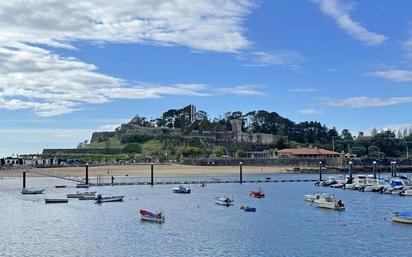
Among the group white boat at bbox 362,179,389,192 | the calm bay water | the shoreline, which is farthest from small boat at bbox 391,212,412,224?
the shoreline

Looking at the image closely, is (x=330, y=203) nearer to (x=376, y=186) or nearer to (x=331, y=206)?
(x=331, y=206)

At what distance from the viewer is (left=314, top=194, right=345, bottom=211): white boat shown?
237 feet

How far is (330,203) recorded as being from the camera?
73.1 metres

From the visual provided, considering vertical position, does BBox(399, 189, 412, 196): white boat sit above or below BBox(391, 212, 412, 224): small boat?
above

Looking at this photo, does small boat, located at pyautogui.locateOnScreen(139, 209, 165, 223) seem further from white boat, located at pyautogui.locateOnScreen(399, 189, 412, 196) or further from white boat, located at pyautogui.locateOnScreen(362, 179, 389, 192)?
white boat, located at pyautogui.locateOnScreen(362, 179, 389, 192)

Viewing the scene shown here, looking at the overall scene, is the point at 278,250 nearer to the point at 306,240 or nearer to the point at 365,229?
the point at 306,240

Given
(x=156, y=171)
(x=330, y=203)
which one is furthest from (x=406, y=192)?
(x=156, y=171)

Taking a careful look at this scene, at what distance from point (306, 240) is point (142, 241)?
13.2m

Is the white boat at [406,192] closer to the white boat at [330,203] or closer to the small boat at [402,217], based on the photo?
the white boat at [330,203]

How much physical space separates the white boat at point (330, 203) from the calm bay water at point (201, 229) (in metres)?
1.21

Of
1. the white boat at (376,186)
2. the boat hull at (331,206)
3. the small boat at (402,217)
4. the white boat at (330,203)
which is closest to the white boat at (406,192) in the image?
the white boat at (376,186)

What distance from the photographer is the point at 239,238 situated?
50.6m

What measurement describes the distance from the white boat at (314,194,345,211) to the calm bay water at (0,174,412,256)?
3.98 ft

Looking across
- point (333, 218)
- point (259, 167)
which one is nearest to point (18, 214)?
point (333, 218)
